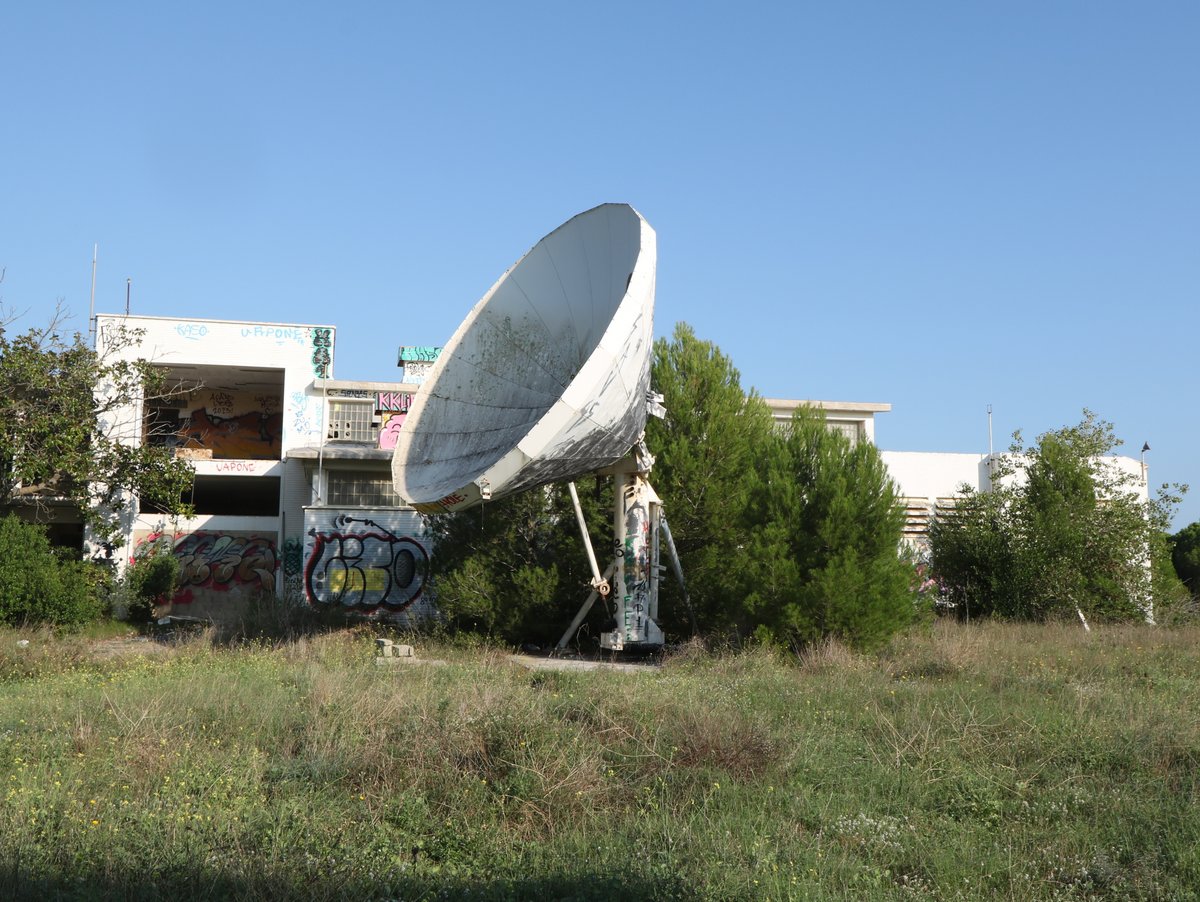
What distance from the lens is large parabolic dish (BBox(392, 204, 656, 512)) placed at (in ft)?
49.0

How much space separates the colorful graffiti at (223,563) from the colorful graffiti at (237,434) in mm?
4554

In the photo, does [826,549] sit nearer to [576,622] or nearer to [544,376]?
[576,622]

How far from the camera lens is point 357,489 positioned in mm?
31891

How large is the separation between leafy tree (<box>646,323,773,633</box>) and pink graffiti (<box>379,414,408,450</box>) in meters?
10.9

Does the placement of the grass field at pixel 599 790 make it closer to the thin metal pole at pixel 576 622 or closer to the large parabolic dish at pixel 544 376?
the large parabolic dish at pixel 544 376

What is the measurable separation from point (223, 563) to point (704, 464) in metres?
17.9

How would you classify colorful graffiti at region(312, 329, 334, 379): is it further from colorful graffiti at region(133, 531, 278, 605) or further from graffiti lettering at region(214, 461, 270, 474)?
colorful graffiti at region(133, 531, 278, 605)

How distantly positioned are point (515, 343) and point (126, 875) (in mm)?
13261

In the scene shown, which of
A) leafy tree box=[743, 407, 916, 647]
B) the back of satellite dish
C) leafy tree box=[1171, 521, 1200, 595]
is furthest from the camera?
leafy tree box=[1171, 521, 1200, 595]

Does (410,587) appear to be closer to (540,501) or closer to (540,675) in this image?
(540,501)

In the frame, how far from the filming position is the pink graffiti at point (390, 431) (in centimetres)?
3206

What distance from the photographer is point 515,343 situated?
740 inches

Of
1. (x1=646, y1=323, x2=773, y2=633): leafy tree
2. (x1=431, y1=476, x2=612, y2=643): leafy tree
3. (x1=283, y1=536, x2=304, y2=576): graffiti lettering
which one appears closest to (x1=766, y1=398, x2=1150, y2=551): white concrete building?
(x1=646, y1=323, x2=773, y2=633): leafy tree

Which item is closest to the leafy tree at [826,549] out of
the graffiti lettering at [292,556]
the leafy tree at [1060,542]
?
the leafy tree at [1060,542]
